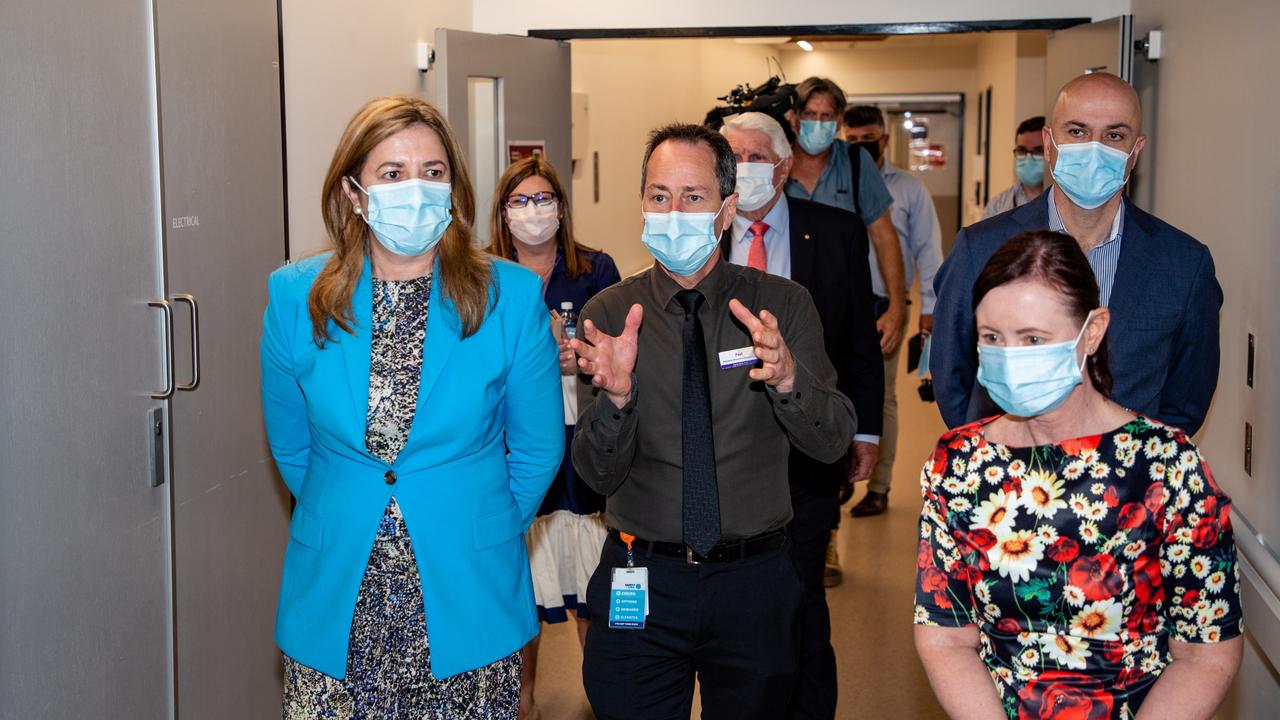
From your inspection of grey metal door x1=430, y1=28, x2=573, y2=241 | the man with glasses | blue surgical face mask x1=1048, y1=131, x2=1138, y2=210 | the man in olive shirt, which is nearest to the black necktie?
the man in olive shirt

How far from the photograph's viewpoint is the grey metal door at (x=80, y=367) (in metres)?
2.55

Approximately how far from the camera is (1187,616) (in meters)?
2.03

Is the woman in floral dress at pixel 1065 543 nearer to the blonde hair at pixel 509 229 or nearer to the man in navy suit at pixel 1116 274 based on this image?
the man in navy suit at pixel 1116 274

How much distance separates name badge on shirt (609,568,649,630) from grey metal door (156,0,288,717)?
1.35m

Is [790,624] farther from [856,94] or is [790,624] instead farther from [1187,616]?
[856,94]

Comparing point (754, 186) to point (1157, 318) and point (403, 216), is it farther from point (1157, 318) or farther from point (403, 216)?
point (403, 216)

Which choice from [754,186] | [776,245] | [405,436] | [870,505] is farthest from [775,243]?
[870,505]

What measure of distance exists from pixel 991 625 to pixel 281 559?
8.41ft

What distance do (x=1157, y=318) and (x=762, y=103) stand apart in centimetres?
198

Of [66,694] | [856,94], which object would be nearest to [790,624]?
[66,694]

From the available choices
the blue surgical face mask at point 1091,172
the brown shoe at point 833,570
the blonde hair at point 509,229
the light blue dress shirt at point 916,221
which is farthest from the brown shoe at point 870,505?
the blue surgical face mask at point 1091,172

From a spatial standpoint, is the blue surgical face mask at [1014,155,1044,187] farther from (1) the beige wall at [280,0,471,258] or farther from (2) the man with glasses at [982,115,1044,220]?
(1) the beige wall at [280,0,471,258]

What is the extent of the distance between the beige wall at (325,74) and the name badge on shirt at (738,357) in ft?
6.89

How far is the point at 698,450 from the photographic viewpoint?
2.59 metres
